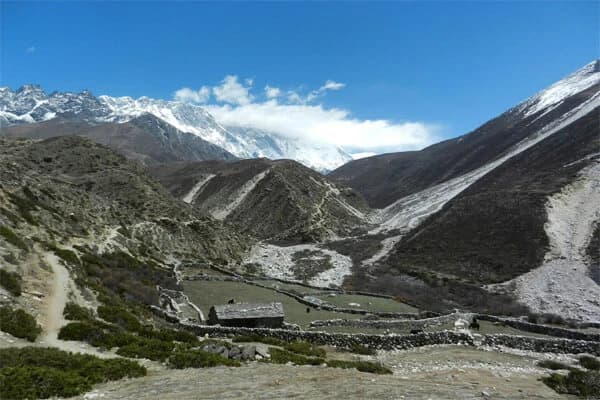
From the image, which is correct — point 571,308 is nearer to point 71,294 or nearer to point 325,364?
point 325,364

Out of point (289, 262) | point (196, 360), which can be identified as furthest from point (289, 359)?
point (289, 262)

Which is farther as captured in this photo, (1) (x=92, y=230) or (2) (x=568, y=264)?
(2) (x=568, y=264)

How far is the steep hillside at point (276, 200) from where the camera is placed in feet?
370

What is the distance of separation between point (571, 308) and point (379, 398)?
39.8 meters

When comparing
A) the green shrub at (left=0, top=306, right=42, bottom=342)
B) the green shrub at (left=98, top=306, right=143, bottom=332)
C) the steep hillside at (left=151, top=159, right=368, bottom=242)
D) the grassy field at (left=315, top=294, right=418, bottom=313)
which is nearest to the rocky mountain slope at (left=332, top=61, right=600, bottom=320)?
the grassy field at (left=315, top=294, right=418, bottom=313)

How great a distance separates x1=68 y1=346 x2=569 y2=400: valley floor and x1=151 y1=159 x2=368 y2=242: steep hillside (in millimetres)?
82288

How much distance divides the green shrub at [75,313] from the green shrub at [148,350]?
12.7ft

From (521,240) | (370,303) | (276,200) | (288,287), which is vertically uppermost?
(276,200)

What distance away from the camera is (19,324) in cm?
1633

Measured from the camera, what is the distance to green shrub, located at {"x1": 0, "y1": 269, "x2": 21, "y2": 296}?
19.2 m

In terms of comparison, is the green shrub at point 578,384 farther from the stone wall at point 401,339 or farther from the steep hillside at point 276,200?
the steep hillside at point 276,200

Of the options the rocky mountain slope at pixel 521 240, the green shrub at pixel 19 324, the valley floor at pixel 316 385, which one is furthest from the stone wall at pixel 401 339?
the rocky mountain slope at pixel 521 240

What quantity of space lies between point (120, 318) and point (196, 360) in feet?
24.0

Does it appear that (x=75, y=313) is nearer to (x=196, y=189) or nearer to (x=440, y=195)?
(x=440, y=195)
